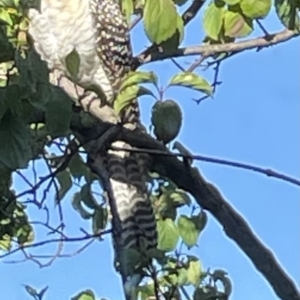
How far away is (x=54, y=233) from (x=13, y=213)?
11 cm

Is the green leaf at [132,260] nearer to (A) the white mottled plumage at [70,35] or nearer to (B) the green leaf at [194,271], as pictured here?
(B) the green leaf at [194,271]

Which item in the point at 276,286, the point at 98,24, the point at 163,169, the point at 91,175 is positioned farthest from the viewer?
the point at 98,24

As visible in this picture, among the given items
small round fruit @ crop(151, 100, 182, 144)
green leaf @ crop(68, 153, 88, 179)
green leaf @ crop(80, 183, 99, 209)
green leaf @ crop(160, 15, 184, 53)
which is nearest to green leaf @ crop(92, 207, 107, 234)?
green leaf @ crop(80, 183, 99, 209)

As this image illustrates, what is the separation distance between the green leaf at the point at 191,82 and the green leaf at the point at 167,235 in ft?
2.05

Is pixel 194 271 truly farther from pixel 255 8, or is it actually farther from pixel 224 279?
pixel 255 8

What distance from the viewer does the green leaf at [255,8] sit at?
5.68 feet

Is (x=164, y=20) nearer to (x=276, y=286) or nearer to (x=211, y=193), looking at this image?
(x=211, y=193)

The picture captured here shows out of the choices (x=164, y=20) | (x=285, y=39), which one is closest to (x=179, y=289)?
(x=164, y=20)

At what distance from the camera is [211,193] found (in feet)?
5.90

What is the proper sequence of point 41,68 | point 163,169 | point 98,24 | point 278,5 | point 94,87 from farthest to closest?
point 98,24
point 163,169
point 278,5
point 94,87
point 41,68

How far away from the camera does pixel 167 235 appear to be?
2.14 meters

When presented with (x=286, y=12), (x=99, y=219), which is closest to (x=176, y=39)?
(x=286, y=12)

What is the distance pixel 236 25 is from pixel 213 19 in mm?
47

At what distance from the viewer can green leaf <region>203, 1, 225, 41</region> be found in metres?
1.82
